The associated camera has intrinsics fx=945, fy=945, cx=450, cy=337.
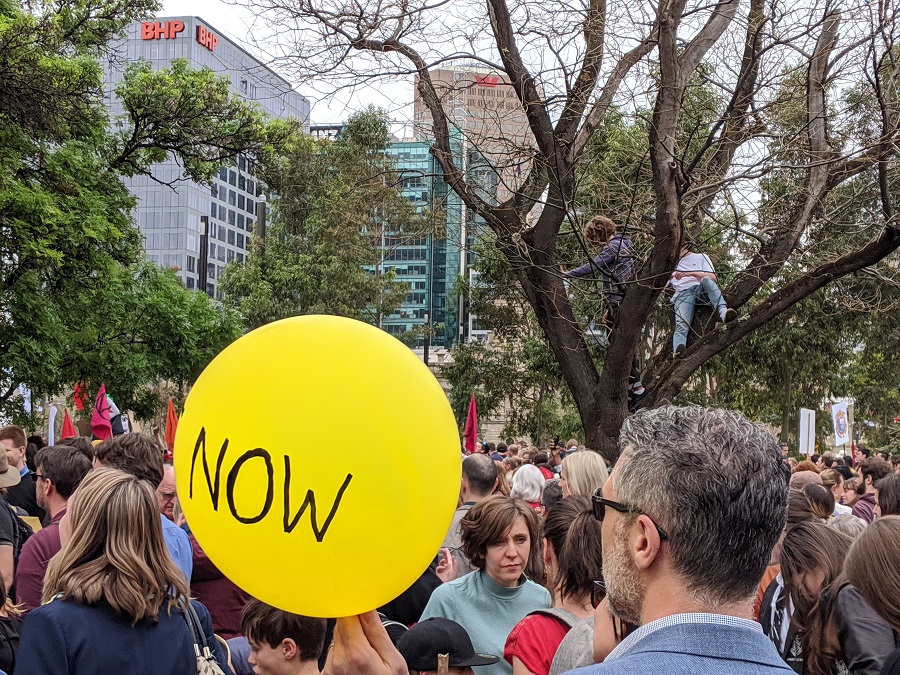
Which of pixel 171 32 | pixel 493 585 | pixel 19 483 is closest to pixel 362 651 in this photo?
pixel 493 585

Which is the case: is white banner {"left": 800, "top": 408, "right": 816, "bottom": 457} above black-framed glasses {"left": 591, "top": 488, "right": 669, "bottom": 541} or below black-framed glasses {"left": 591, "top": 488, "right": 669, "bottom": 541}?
below

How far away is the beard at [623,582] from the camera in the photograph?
5.64 feet

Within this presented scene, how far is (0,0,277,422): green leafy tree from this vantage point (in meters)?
14.7

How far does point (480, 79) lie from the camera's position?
24.5ft

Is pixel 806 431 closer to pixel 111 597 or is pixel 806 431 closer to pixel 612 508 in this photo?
pixel 111 597

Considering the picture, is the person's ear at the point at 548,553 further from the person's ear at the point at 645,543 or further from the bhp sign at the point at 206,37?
the bhp sign at the point at 206,37

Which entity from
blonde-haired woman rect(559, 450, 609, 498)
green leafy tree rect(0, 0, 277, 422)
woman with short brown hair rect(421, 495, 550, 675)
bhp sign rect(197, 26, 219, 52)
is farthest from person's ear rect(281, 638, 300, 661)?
bhp sign rect(197, 26, 219, 52)

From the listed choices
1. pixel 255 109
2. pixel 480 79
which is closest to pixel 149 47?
pixel 255 109

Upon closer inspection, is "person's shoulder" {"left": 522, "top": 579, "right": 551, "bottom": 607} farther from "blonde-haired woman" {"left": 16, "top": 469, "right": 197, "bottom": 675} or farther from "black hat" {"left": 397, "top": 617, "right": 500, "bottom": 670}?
"blonde-haired woman" {"left": 16, "top": 469, "right": 197, "bottom": 675}

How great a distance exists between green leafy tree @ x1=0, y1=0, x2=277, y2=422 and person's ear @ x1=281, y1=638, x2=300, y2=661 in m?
12.8

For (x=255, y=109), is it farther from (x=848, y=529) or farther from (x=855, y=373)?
(x=855, y=373)

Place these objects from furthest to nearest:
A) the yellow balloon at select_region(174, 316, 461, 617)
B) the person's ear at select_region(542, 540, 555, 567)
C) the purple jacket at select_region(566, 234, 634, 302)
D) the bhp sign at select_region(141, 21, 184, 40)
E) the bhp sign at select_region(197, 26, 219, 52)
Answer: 1. the bhp sign at select_region(141, 21, 184, 40)
2. the bhp sign at select_region(197, 26, 219, 52)
3. the purple jacket at select_region(566, 234, 634, 302)
4. the person's ear at select_region(542, 540, 555, 567)
5. the yellow balloon at select_region(174, 316, 461, 617)

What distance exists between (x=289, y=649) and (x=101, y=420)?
9295mm

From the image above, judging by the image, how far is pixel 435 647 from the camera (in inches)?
131
